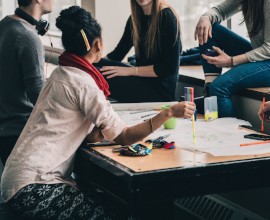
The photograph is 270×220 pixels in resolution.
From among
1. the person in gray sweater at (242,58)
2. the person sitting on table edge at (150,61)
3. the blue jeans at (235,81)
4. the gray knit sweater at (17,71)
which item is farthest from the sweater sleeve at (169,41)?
the gray knit sweater at (17,71)

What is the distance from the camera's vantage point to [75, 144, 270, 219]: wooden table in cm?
177

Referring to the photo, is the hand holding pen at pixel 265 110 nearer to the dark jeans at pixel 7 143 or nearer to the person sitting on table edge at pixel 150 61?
the person sitting on table edge at pixel 150 61

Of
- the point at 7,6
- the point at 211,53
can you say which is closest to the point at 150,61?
the point at 211,53

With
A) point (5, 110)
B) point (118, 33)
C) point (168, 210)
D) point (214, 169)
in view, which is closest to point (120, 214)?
point (168, 210)

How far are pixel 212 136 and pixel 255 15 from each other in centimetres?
74

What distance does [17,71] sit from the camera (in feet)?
8.66

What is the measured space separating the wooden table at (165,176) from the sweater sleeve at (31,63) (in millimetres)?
618

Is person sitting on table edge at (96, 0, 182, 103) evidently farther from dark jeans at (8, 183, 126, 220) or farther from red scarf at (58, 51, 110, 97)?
dark jeans at (8, 183, 126, 220)

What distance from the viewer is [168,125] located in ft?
7.86

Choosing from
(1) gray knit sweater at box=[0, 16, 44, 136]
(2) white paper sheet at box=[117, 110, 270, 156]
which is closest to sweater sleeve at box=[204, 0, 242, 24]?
(2) white paper sheet at box=[117, 110, 270, 156]

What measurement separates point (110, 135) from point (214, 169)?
1.31ft

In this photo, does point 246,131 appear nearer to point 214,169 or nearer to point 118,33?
point 214,169

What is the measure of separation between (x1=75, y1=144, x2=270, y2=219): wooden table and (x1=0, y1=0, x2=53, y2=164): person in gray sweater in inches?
26.2

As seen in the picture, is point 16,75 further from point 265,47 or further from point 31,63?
point 265,47
